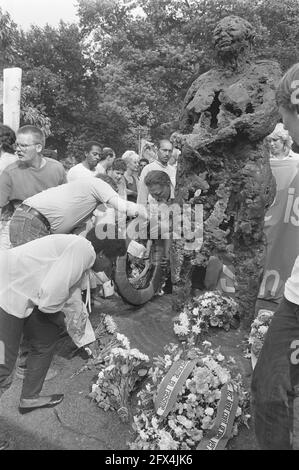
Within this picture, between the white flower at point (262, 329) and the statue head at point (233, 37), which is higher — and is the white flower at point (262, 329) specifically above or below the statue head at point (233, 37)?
below

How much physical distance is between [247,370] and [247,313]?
612mm

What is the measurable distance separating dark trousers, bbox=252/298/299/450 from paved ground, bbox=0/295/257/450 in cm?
68

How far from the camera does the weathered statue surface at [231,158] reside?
141 inches

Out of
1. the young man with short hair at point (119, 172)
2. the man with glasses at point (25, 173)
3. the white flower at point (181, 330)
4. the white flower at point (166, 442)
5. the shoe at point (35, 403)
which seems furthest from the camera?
the young man with short hair at point (119, 172)

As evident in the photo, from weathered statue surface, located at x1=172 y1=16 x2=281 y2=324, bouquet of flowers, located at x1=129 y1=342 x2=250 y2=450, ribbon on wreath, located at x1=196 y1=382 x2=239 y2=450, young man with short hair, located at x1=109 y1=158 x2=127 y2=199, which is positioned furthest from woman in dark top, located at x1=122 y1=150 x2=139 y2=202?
ribbon on wreath, located at x1=196 y1=382 x2=239 y2=450

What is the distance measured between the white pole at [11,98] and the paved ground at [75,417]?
3098 millimetres

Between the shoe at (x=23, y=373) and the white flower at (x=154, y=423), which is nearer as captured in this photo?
the white flower at (x=154, y=423)

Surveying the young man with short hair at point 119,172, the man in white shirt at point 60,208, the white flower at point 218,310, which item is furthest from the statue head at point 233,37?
the young man with short hair at point 119,172

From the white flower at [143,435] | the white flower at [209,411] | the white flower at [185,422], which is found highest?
the white flower at [209,411]

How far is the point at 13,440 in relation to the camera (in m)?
2.49

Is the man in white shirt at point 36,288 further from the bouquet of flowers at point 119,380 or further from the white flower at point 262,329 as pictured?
the white flower at point 262,329
